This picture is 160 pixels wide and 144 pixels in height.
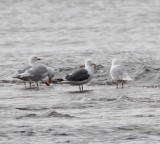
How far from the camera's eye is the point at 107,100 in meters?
17.0

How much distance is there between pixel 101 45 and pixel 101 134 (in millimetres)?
18088

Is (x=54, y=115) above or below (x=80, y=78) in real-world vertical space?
below

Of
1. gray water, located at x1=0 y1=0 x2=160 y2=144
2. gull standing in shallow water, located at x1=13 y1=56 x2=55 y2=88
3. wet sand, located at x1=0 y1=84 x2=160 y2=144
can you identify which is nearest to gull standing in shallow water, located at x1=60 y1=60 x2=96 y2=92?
gray water, located at x1=0 y1=0 x2=160 y2=144

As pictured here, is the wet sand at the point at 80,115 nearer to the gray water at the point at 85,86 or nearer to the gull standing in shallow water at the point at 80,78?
the gray water at the point at 85,86

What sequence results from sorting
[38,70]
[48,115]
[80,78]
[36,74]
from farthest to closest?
[38,70]
[36,74]
[80,78]
[48,115]

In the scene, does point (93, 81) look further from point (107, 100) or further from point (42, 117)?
point (42, 117)

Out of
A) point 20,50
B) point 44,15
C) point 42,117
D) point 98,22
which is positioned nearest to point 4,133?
point 42,117

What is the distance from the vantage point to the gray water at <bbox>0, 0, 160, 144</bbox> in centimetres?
1327

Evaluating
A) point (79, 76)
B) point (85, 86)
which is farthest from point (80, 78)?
point (85, 86)

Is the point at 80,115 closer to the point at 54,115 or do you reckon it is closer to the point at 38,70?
the point at 54,115

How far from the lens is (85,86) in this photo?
20375mm

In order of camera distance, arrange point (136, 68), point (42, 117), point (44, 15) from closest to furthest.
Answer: point (42, 117) → point (136, 68) → point (44, 15)

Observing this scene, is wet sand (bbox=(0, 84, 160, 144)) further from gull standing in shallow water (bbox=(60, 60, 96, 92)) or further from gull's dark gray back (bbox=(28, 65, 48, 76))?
gull's dark gray back (bbox=(28, 65, 48, 76))

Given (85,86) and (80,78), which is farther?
(85,86)
